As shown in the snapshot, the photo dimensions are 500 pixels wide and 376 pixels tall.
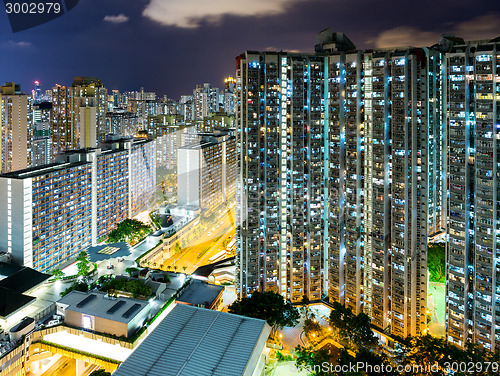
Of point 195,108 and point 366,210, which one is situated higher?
point 195,108

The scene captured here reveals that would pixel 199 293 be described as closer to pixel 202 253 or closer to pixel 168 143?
pixel 202 253

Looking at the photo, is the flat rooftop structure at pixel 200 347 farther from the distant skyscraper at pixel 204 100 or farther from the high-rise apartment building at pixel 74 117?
the distant skyscraper at pixel 204 100

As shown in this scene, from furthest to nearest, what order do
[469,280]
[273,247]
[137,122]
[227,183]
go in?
[137,122] → [227,183] → [273,247] → [469,280]

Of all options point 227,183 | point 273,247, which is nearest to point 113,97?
point 227,183

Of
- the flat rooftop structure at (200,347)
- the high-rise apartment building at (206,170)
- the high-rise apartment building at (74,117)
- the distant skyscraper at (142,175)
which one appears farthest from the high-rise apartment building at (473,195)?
the high-rise apartment building at (74,117)

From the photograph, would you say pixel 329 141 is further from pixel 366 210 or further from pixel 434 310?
pixel 434 310

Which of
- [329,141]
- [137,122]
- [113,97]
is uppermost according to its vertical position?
[113,97]

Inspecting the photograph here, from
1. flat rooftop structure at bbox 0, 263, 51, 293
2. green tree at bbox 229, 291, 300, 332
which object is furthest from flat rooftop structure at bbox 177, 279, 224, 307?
flat rooftop structure at bbox 0, 263, 51, 293
